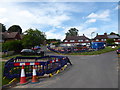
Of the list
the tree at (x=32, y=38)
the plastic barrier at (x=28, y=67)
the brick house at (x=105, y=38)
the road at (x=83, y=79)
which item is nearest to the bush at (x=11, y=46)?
the tree at (x=32, y=38)

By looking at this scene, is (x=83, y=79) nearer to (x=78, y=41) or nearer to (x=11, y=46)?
(x=11, y=46)

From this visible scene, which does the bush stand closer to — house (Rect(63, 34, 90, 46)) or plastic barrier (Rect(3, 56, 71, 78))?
plastic barrier (Rect(3, 56, 71, 78))

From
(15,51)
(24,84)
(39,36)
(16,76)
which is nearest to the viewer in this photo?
(24,84)

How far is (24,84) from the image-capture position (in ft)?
20.1

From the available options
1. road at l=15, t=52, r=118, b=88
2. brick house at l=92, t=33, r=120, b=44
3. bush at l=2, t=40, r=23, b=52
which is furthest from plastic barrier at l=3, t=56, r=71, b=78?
brick house at l=92, t=33, r=120, b=44

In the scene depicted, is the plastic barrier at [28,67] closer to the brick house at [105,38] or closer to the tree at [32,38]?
the tree at [32,38]

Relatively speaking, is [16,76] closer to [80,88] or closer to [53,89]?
[53,89]

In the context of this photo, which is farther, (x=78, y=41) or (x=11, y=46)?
(x=78, y=41)

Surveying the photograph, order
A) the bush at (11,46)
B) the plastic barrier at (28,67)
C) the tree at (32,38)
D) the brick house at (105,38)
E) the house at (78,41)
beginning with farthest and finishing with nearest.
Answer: the house at (78,41), the brick house at (105,38), the tree at (32,38), the bush at (11,46), the plastic barrier at (28,67)

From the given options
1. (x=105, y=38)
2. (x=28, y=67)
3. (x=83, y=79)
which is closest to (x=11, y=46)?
(x=28, y=67)

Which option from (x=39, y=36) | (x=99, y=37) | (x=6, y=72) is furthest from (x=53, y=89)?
(x=99, y=37)

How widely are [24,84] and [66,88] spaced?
7.61 feet

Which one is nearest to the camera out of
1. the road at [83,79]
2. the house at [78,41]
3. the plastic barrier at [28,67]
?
the road at [83,79]

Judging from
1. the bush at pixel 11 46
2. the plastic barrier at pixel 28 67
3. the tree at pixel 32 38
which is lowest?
the plastic barrier at pixel 28 67
